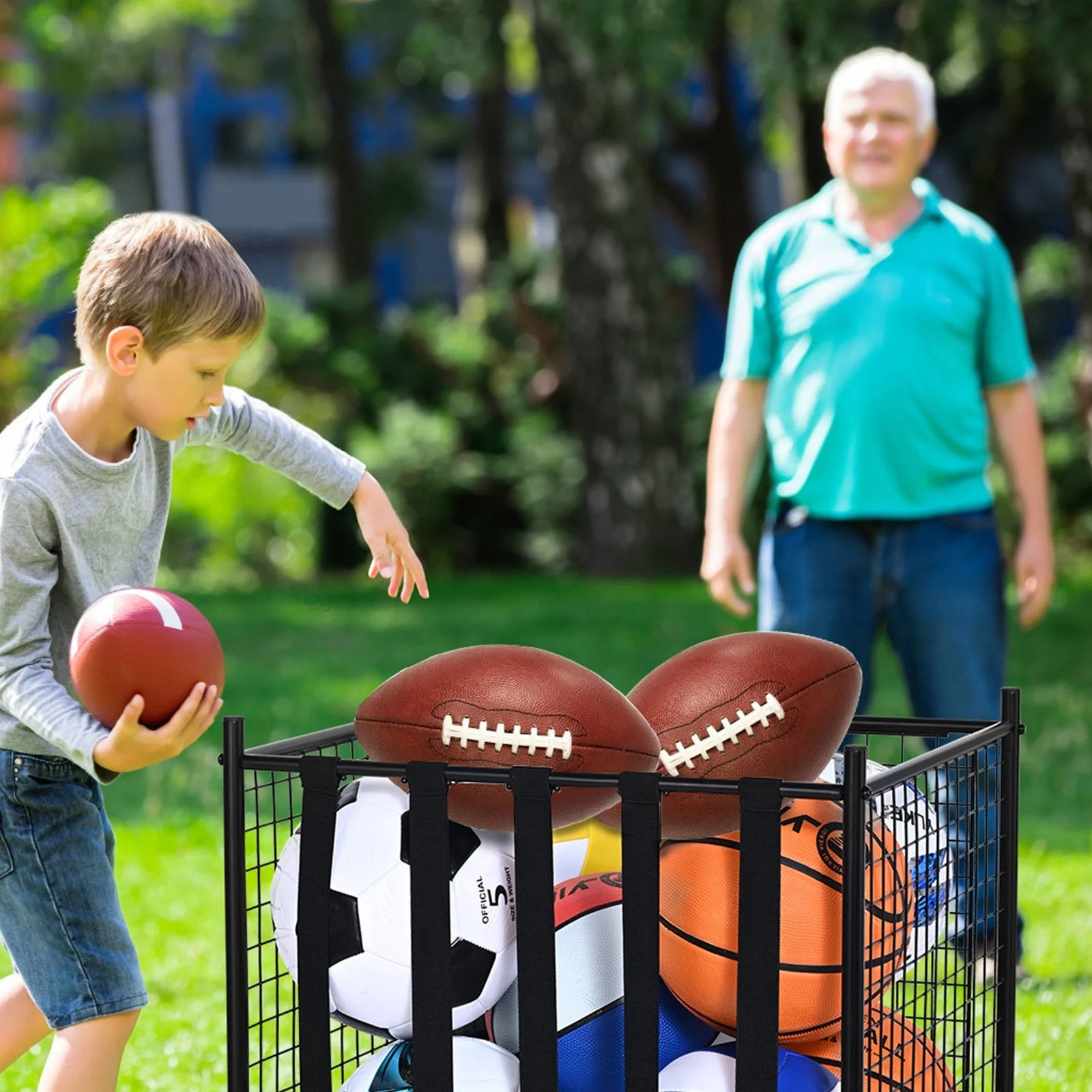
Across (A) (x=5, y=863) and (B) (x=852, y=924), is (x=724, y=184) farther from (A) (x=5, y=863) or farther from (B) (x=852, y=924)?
(B) (x=852, y=924)

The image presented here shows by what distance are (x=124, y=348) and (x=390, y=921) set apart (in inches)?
37.1

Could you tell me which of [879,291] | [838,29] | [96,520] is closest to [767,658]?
[96,520]

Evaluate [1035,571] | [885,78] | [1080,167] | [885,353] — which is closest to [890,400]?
[885,353]

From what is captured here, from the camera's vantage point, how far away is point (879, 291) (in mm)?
4113

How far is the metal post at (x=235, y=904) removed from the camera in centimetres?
252

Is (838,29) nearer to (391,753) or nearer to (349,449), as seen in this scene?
(349,449)

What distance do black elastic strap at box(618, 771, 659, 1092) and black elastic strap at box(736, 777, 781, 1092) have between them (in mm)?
120

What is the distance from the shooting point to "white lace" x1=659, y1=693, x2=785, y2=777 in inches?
101

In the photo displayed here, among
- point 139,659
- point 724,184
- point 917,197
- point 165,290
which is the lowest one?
point 139,659

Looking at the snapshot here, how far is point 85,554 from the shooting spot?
8.86 ft

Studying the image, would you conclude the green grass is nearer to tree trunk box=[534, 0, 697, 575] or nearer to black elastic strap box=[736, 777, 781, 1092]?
tree trunk box=[534, 0, 697, 575]

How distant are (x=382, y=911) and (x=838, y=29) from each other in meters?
9.11

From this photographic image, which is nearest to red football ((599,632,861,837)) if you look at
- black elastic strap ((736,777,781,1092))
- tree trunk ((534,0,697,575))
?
→ black elastic strap ((736,777,781,1092))

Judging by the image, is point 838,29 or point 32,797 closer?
point 32,797
